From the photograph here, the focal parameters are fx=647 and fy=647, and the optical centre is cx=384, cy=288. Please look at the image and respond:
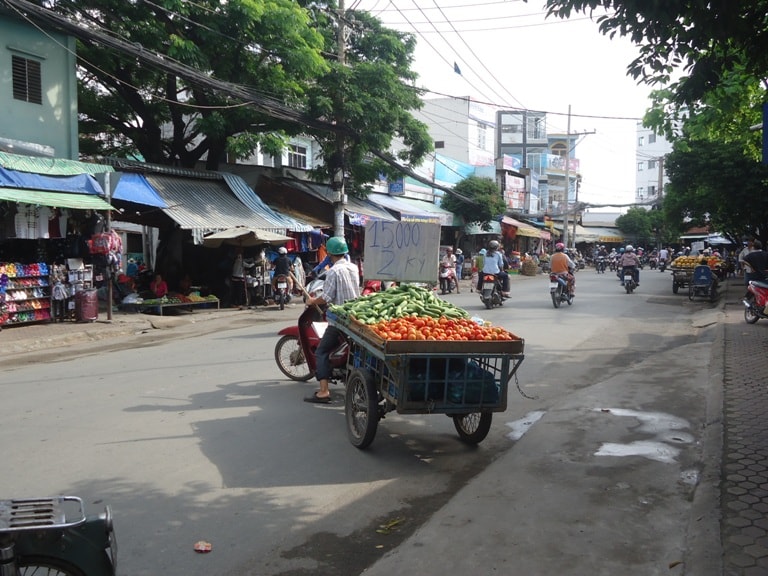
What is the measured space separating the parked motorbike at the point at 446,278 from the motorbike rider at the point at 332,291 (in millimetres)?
15531

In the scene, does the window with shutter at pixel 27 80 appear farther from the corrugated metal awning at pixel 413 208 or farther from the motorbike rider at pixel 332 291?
the corrugated metal awning at pixel 413 208

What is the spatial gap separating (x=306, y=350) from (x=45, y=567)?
186 inches

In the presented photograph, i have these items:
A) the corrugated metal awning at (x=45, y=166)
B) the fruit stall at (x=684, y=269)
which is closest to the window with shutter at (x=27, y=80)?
the corrugated metal awning at (x=45, y=166)

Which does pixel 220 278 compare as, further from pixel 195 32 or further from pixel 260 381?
pixel 260 381

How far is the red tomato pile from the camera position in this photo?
503 centimetres

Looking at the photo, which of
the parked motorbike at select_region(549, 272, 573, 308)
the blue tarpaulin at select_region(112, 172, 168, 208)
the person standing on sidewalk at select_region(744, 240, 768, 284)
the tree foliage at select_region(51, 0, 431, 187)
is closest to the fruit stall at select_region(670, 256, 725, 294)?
the person standing on sidewalk at select_region(744, 240, 768, 284)

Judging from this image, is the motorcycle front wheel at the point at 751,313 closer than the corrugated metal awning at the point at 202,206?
Yes

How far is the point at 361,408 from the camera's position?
5406 mm

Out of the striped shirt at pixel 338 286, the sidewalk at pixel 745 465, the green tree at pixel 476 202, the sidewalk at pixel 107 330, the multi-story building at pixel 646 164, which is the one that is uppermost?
the multi-story building at pixel 646 164

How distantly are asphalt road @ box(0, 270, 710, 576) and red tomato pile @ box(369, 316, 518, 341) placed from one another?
848 millimetres

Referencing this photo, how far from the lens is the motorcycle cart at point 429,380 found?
4812mm

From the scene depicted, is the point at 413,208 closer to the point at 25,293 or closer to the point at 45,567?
the point at 25,293

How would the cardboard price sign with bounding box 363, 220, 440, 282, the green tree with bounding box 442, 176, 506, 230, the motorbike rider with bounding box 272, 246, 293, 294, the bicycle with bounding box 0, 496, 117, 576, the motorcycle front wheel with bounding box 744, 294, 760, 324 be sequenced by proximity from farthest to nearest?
Answer: the green tree with bounding box 442, 176, 506, 230 < the motorbike rider with bounding box 272, 246, 293, 294 < the motorcycle front wheel with bounding box 744, 294, 760, 324 < the cardboard price sign with bounding box 363, 220, 440, 282 < the bicycle with bounding box 0, 496, 117, 576

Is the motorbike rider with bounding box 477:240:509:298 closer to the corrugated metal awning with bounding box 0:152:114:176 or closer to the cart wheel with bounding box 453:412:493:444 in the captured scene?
the corrugated metal awning with bounding box 0:152:114:176
